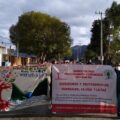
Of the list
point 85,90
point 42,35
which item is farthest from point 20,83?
point 42,35

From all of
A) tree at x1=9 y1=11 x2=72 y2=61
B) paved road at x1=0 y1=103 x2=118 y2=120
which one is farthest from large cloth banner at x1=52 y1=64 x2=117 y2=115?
tree at x1=9 y1=11 x2=72 y2=61

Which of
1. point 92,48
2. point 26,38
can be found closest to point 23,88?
point 26,38

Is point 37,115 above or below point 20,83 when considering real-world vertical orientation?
below

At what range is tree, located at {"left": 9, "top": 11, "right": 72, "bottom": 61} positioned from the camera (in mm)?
75188

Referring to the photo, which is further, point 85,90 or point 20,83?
point 20,83

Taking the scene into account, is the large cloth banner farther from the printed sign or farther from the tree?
the tree

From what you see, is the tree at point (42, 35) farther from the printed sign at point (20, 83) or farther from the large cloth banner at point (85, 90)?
the large cloth banner at point (85, 90)

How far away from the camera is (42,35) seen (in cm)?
7462

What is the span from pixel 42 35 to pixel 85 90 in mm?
62224

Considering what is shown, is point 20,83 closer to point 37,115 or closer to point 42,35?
point 37,115

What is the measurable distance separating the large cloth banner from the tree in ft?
202

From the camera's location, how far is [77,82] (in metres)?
12.7

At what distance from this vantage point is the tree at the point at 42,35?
75.2 metres

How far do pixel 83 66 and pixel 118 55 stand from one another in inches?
2594
